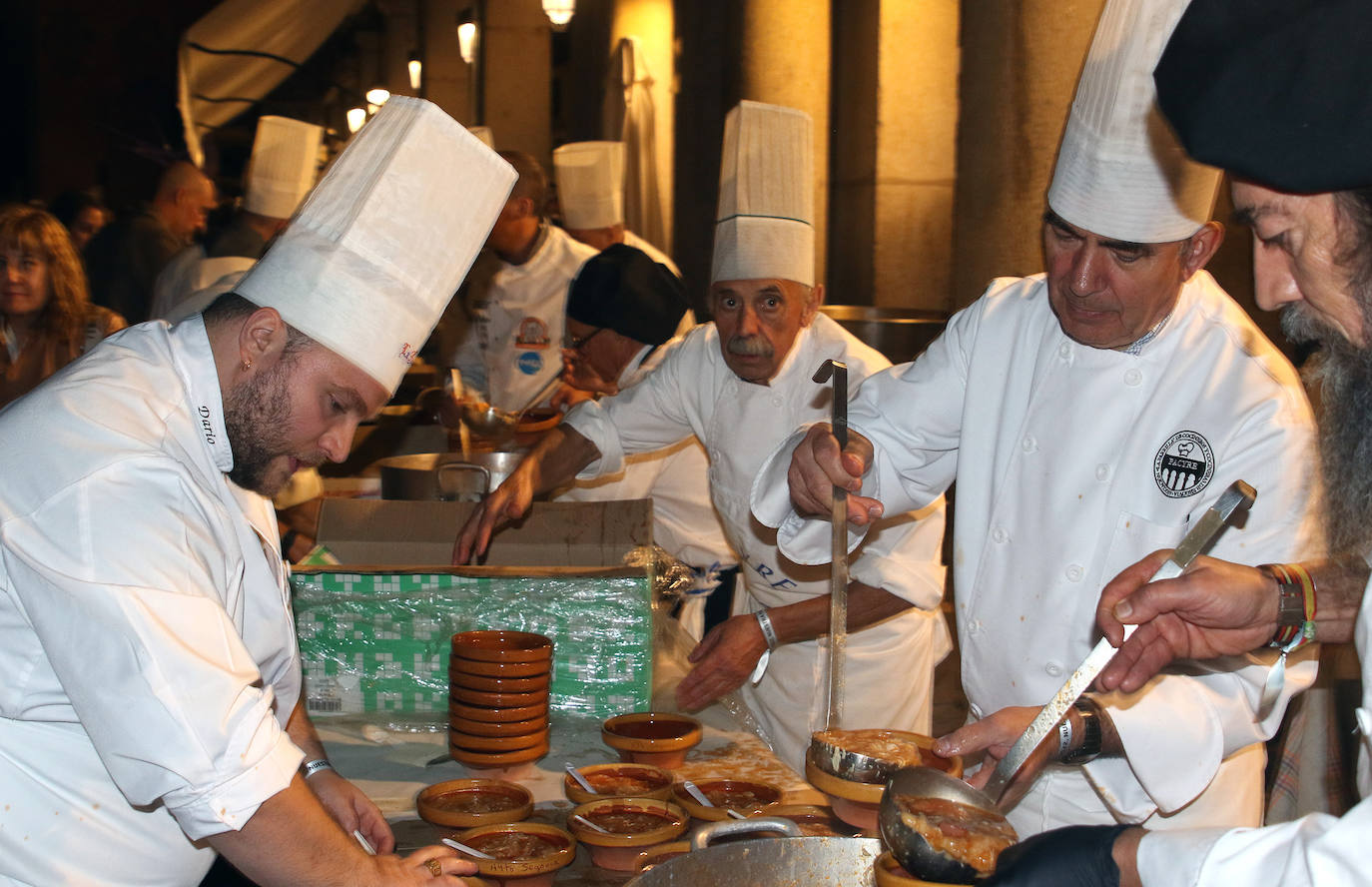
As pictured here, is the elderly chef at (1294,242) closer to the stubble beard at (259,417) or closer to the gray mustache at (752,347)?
the stubble beard at (259,417)

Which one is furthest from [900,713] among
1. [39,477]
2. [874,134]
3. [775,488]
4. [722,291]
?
[874,134]

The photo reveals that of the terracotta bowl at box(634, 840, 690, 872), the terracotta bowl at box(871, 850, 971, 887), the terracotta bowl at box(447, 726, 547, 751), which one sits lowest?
the terracotta bowl at box(447, 726, 547, 751)

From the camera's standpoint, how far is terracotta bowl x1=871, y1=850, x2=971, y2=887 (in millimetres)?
1239

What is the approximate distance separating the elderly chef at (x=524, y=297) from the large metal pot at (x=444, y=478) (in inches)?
75.8

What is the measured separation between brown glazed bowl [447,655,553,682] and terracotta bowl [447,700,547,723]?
6 centimetres

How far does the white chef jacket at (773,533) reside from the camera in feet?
8.97

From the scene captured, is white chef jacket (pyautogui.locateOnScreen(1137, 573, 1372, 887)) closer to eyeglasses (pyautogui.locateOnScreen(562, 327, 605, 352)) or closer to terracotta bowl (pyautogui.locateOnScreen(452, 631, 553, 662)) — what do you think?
terracotta bowl (pyautogui.locateOnScreen(452, 631, 553, 662))

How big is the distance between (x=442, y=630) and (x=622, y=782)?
0.66 m

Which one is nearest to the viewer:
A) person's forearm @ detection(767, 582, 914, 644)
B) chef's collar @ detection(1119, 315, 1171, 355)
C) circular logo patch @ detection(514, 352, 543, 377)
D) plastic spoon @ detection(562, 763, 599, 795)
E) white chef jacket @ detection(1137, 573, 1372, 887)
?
white chef jacket @ detection(1137, 573, 1372, 887)

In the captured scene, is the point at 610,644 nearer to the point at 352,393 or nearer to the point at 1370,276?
the point at 352,393

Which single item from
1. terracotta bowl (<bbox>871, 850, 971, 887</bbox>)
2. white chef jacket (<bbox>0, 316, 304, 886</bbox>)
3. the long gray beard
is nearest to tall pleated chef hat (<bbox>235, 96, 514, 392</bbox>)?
white chef jacket (<bbox>0, 316, 304, 886</bbox>)

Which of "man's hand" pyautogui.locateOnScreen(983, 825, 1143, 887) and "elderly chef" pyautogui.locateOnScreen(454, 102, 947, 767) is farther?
"elderly chef" pyautogui.locateOnScreen(454, 102, 947, 767)

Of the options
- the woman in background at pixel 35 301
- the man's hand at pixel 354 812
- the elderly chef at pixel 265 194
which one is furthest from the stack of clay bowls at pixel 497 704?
the elderly chef at pixel 265 194

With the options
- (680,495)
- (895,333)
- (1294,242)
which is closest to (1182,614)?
(1294,242)
